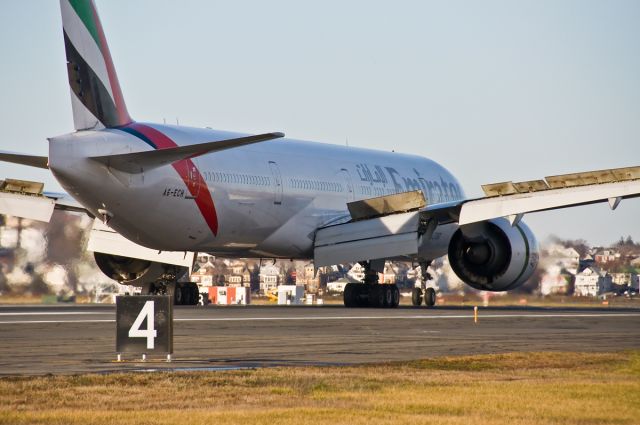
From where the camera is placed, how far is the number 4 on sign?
49.0 ft

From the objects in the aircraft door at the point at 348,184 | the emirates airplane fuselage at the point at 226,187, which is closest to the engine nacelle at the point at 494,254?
the aircraft door at the point at 348,184

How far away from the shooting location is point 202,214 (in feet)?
98.0

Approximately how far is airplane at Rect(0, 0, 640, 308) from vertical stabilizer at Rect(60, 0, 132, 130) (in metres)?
0.03

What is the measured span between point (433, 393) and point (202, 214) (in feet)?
60.8

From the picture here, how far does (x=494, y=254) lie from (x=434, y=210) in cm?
277

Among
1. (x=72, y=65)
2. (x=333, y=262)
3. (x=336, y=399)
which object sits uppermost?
(x=72, y=65)

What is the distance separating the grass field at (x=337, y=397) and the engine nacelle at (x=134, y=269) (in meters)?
21.8

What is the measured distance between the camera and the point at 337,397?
37.9 ft

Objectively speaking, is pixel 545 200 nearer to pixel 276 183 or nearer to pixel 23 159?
pixel 276 183

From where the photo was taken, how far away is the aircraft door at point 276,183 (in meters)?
32.9

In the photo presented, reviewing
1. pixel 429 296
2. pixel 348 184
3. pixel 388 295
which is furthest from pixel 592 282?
pixel 348 184

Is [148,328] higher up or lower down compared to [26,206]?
lower down

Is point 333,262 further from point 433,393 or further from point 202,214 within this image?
point 433,393

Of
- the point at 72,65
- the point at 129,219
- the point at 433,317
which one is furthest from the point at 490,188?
the point at 72,65
